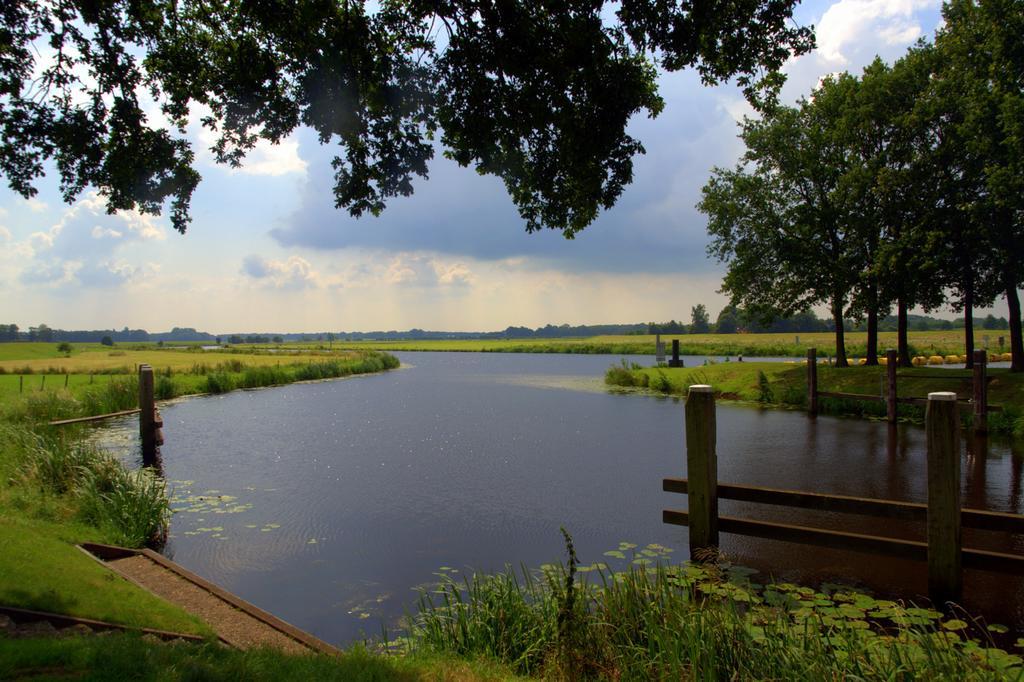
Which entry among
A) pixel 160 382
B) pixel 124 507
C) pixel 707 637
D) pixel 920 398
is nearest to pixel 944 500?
pixel 707 637

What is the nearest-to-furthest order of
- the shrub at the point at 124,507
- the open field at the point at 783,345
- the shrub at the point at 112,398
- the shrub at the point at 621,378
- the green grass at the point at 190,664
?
the green grass at the point at 190,664 → the shrub at the point at 124,507 → the shrub at the point at 112,398 → the shrub at the point at 621,378 → the open field at the point at 783,345

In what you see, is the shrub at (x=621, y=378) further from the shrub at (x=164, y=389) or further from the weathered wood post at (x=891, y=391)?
the shrub at (x=164, y=389)

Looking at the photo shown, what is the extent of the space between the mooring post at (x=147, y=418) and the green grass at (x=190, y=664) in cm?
1183

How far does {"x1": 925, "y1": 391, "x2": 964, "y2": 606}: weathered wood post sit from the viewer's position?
654cm

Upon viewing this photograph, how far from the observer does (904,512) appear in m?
6.77

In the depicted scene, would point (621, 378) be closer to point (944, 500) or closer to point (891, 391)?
point (891, 391)

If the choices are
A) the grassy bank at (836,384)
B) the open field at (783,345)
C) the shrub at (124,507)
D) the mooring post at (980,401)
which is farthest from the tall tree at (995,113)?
the open field at (783,345)

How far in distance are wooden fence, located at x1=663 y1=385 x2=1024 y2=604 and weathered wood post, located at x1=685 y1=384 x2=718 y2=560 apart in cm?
1

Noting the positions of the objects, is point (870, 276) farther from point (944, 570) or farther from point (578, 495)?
point (944, 570)

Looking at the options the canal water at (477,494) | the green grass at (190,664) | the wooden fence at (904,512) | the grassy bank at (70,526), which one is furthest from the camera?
the canal water at (477,494)

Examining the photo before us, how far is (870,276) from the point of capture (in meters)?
28.1

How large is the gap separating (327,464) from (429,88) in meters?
11.9

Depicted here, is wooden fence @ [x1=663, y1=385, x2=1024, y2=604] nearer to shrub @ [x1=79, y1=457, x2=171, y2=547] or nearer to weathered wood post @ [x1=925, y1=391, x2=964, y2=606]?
weathered wood post @ [x1=925, y1=391, x2=964, y2=606]

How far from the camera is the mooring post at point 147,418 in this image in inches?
611
